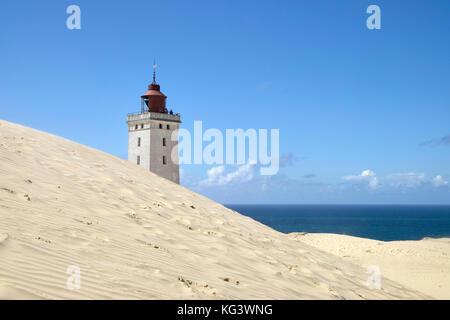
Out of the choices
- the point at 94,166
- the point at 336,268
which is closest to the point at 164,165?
the point at 94,166

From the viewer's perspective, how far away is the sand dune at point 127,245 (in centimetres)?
575

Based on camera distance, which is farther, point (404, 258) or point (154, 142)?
point (154, 142)

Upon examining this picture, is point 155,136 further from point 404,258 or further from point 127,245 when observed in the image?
point 127,245

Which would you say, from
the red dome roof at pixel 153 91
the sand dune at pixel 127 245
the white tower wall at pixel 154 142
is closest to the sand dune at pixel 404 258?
the sand dune at pixel 127 245

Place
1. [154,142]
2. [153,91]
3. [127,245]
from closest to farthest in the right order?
[127,245] < [154,142] < [153,91]

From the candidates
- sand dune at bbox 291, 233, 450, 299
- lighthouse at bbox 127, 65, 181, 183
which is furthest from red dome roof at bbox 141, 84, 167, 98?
sand dune at bbox 291, 233, 450, 299

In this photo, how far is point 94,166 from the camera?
1313 centimetres

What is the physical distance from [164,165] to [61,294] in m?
40.7

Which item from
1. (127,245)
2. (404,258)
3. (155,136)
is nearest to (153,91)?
(155,136)

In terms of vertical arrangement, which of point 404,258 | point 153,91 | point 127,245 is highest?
point 153,91

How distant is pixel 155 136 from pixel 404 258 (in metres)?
28.8

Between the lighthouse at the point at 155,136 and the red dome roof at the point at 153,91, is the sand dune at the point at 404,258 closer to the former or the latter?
the lighthouse at the point at 155,136

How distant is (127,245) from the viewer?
7445 millimetres
